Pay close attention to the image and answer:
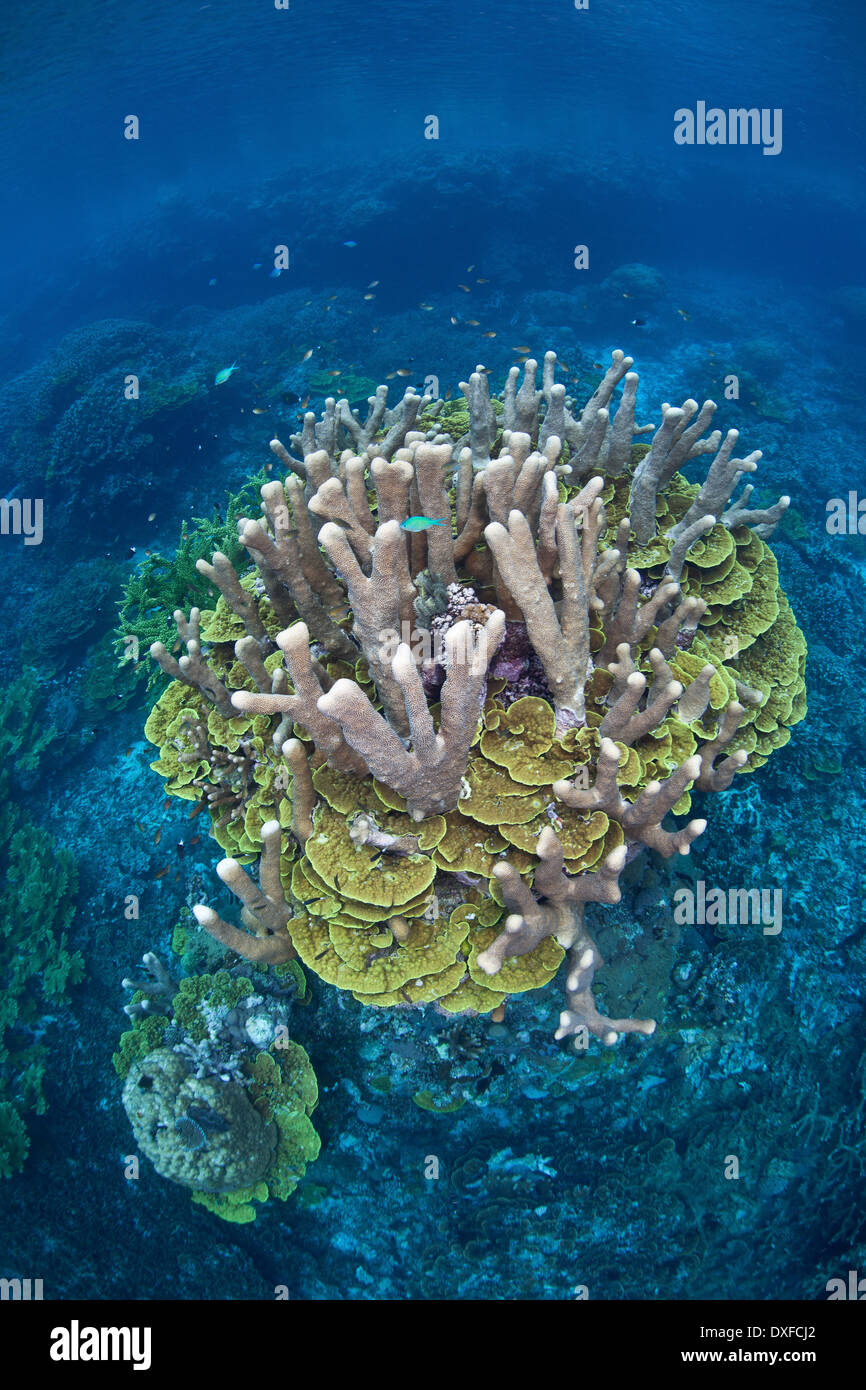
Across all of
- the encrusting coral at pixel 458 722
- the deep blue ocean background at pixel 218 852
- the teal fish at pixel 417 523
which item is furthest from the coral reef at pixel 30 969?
the teal fish at pixel 417 523

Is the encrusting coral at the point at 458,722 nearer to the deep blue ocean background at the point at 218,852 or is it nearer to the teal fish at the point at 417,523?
the teal fish at the point at 417,523

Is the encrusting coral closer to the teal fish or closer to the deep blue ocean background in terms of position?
the teal fish

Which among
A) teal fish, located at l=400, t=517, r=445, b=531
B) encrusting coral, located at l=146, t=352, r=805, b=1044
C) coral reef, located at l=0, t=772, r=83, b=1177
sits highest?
teal fish, located at l=400, t=517, r=445, b=531

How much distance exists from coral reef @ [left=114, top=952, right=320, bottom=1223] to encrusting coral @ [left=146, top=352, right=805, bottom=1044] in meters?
1.09

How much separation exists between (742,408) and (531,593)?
13768 mm

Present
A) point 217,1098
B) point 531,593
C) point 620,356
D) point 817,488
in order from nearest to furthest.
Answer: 1. point 531,593
2. point 217,1098
3. point 620,356
4. point 817,488

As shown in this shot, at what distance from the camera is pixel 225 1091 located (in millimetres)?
4102

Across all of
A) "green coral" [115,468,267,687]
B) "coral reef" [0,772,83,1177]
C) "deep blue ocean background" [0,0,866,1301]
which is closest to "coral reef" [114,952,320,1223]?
"deep blue ocean background" [0,0,866,1301]

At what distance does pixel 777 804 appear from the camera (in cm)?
596

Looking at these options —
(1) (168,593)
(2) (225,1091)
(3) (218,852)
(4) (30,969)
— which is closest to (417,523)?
(2) (225,1091)

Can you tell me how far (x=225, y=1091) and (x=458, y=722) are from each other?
336 centimetres

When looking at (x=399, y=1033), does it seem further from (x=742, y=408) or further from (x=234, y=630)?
(x=742, y=408)

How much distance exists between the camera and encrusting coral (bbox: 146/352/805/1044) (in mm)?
2797

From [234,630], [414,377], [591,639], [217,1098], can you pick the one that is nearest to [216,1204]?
[217,1098]
